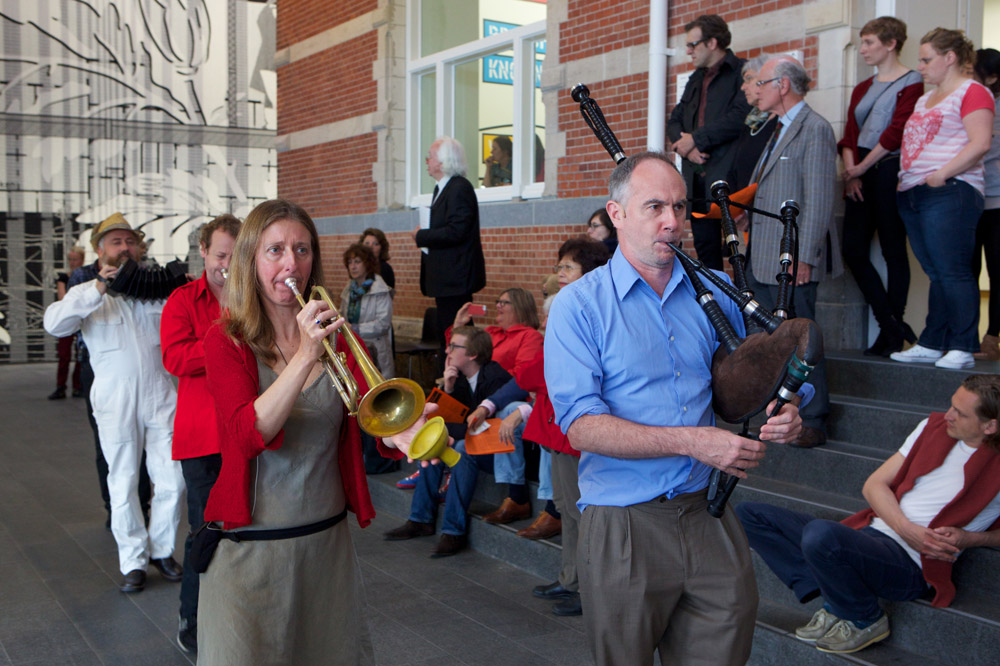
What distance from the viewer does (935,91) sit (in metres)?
5.38

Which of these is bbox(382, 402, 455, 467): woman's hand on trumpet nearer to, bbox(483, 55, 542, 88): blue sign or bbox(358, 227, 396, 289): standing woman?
bbox(358, 227, 396, 289): standing woman

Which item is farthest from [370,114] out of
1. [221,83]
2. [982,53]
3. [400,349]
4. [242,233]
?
[242,233]

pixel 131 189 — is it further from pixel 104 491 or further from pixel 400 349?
pixel 104 491

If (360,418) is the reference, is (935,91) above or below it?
above

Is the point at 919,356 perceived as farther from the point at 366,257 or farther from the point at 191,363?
the point at 366,257

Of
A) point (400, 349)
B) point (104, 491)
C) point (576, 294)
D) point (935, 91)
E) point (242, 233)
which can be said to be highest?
point (935, 91)

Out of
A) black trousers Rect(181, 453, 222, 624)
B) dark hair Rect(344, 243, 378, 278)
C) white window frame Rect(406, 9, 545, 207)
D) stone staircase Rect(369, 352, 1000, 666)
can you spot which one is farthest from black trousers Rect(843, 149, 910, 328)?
black trousers Rect(181, 453, 222, 624)

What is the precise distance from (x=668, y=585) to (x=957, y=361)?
11.8 ft

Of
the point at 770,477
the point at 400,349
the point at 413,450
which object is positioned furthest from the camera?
the point at 400,349

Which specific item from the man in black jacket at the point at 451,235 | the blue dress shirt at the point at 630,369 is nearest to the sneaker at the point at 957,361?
the blue dress shirt at the point at 630,369

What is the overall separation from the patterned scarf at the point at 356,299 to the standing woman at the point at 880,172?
4106 millimetres

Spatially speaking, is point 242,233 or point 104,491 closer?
point 242,233

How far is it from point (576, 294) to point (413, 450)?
62 cm

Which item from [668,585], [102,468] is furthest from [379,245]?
[668,585]
